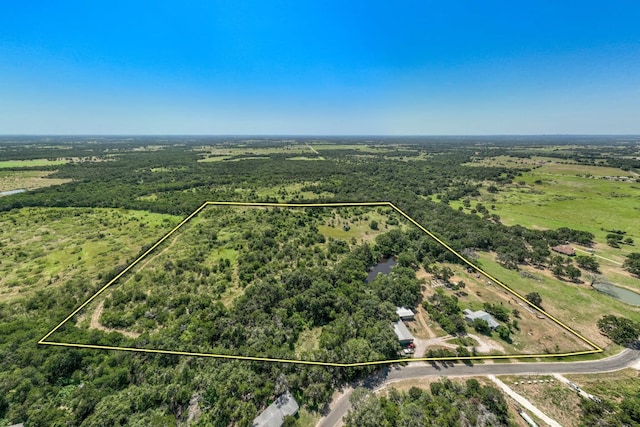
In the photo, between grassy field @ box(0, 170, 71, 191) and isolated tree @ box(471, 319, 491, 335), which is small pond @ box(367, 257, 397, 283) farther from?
grassy field @ box(0, 170, 71, 191)

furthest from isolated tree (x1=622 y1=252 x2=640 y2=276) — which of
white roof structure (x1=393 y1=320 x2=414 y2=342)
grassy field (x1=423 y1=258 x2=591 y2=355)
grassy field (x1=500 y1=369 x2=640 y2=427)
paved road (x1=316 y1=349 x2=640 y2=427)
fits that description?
white roof structure (x1=393 y1=320 x2=414 y2=342)

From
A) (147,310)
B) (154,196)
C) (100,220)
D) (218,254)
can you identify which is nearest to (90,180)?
(154,196)

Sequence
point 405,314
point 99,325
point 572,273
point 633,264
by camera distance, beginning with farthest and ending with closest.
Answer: point 633,264 → point 572,273 → point 405,314 → point 99,325

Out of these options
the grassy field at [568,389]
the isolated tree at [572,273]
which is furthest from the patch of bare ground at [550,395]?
the isolated tree at [572,273]

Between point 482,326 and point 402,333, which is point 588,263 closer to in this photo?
point 482,326

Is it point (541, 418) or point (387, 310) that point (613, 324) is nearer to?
point (541, 418)

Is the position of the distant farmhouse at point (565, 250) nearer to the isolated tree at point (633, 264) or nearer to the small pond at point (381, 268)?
the isolated tree at point (633, 264)

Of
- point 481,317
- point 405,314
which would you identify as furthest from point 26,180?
point 481,317
